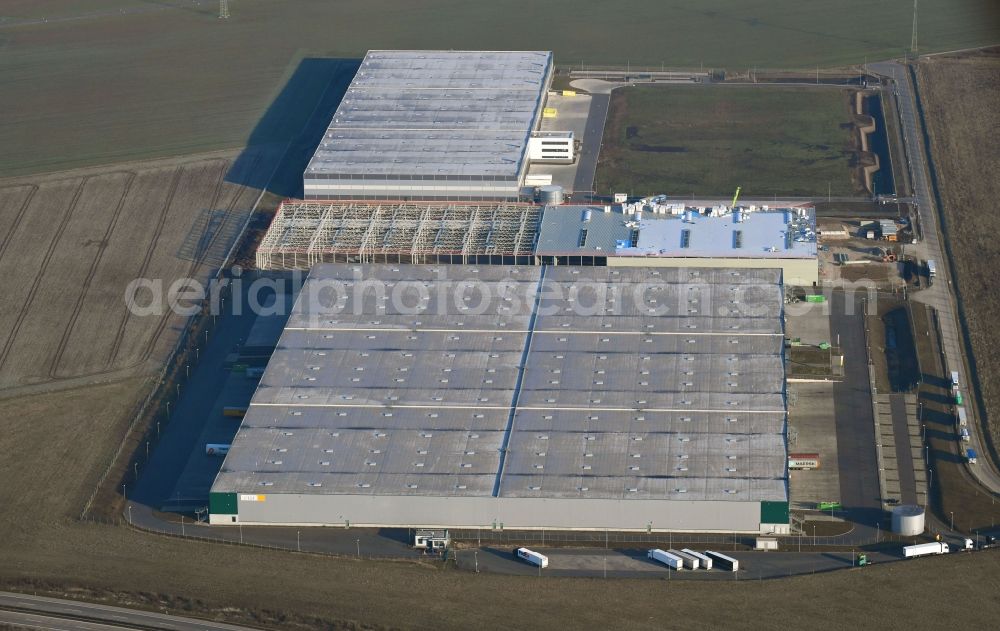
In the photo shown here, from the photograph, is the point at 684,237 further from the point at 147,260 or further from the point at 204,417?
the point at 147,260

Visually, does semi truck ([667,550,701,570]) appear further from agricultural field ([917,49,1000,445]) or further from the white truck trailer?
agricultural field ([917,49,1000,445])

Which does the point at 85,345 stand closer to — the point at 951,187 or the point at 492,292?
the point at 492,292

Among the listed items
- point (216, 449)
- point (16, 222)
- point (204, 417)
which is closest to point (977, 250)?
point (204, 417)

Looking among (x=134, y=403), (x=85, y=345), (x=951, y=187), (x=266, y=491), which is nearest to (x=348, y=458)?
(x=266, y=491)

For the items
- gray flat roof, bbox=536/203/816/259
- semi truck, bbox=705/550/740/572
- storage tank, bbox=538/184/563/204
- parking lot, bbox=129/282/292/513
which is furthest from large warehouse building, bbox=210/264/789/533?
storage tank, bbox=538/184/563/204

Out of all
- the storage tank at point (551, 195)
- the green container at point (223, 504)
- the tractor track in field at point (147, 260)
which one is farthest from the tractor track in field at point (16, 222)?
the green container at point (223, 504)

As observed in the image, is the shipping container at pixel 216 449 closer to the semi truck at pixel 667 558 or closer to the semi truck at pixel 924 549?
the semi truck at pixel 667 558
